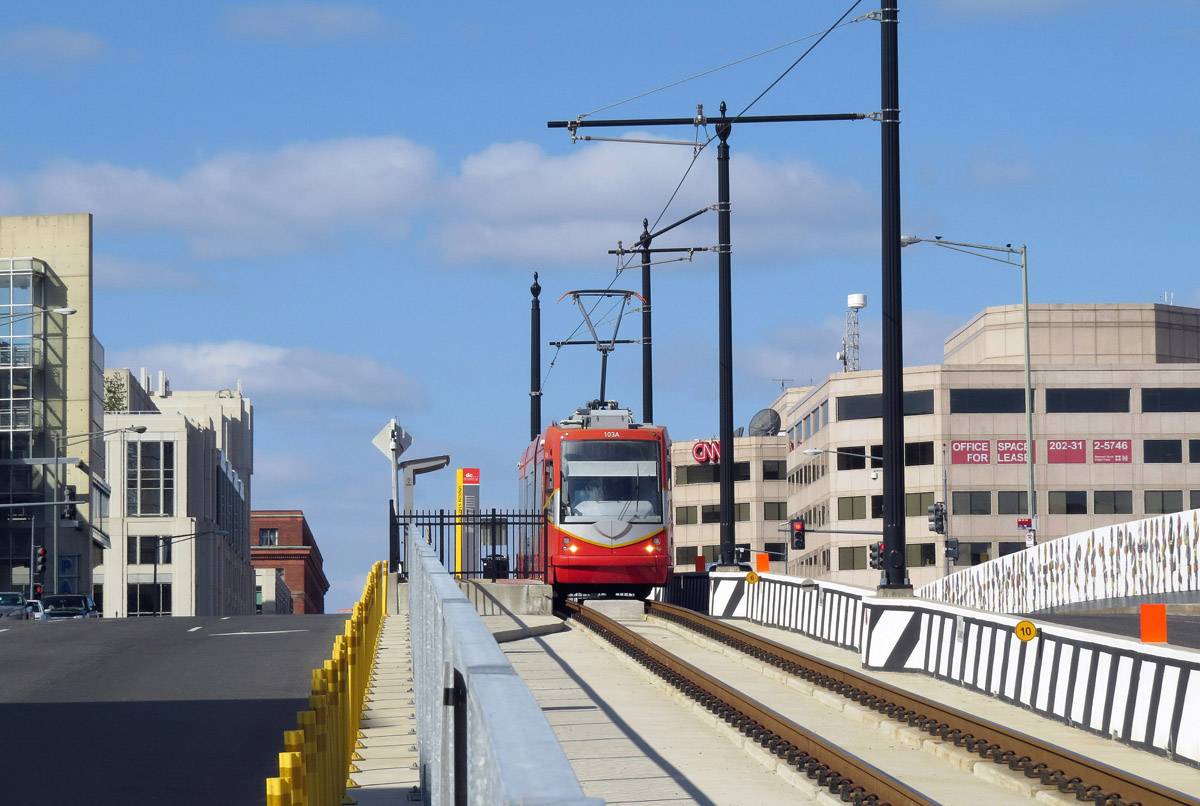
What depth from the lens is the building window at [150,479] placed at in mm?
115000

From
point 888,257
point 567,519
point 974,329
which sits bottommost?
point 567,519

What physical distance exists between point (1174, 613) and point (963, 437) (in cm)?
5647

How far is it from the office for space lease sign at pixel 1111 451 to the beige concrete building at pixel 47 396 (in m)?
56.3

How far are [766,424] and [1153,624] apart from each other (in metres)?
118

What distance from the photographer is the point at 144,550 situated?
115m

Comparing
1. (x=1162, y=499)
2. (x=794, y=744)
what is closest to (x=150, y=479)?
(x=1162, y=499)

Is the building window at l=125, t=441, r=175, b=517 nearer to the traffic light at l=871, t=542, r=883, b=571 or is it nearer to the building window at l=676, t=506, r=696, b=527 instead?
the building window at l=676, t=506, r=696, b=527

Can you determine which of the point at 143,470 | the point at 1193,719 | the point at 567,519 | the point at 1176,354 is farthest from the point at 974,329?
the point at 1193,719

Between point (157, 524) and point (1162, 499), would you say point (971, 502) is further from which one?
point (157, 524)

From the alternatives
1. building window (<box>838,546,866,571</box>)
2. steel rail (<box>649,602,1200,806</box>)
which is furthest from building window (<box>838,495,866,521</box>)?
steel rail (<box>649,602,1200,806</box>)

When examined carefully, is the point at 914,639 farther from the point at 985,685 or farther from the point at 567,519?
the point at 567,519

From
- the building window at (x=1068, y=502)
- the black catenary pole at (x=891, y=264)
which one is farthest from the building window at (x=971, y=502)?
the black catenary pole at (x=891, y=264)

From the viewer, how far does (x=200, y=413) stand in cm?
16525

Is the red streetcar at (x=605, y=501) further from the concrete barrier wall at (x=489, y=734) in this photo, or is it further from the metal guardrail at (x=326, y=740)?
the concrete barrier wall at (x=489, y=734)
